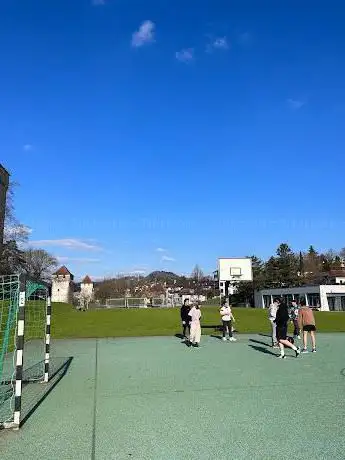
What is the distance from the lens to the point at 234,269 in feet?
132

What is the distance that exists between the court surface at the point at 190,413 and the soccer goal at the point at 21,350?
41cm

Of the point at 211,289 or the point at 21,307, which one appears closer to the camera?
the point at 21,307

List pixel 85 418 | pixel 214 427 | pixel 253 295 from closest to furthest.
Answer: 1. pixel 214 427
2. pixel 85 418
3. pixel 253 295

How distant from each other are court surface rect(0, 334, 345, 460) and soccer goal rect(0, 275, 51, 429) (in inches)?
16.1

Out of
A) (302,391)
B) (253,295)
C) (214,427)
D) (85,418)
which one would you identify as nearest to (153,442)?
(214,427)

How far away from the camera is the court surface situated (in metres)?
5.37

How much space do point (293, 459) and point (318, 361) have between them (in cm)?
840

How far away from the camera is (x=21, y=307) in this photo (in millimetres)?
7086

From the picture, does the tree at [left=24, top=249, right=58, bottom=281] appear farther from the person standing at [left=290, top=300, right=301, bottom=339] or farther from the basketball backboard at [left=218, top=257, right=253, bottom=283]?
the person standing at [left=290, top=300, right=301, bottom=339]

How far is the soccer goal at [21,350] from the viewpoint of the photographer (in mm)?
6883

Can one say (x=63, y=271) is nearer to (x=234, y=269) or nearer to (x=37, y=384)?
(x=234, y=269)

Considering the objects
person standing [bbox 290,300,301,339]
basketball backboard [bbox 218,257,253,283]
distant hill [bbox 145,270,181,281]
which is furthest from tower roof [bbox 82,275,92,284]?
person standing [bbox 290,300,301,339]

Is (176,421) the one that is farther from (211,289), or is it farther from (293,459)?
(211,289)

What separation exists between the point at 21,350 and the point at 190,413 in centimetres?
272
